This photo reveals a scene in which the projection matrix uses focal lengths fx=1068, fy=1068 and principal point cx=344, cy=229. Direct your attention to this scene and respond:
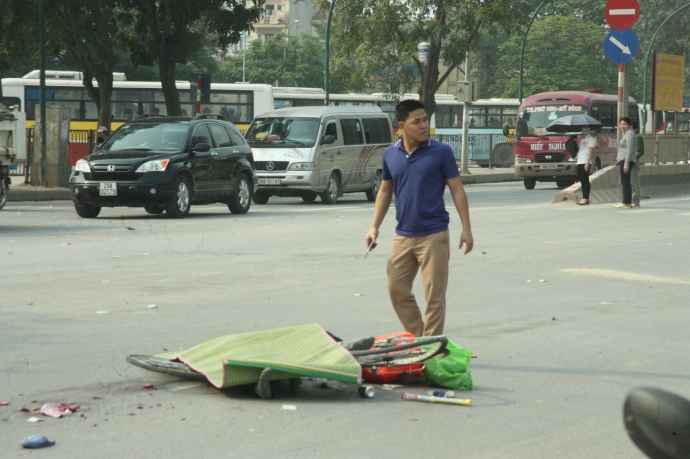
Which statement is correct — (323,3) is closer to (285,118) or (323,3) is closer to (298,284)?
(285,118)

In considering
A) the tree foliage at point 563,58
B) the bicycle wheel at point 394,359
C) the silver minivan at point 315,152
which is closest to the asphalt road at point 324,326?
the bicycle wheel at point 394,359

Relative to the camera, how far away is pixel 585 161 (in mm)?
22031

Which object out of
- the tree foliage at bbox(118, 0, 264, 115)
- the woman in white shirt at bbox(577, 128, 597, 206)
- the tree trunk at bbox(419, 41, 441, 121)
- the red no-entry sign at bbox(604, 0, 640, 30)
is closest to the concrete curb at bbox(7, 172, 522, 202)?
the tree foliage at bbox(118, 0, 264, 115)

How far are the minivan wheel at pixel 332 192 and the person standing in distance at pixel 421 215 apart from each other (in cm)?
1714

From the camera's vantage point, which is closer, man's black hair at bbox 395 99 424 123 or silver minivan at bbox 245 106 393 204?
man's black hair at bbox 395 99 424 123

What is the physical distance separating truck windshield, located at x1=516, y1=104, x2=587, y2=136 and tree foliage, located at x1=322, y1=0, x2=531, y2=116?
3.31 meters

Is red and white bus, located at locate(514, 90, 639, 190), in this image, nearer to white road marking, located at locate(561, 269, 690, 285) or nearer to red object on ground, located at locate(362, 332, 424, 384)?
white road marking, located at locate(561, 269, 690, 285)

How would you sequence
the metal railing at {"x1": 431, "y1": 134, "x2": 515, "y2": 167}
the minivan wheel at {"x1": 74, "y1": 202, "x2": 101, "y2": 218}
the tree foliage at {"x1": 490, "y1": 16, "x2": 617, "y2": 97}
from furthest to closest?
the tree foliage at {"x1": 490, "y1": 16, "x2": 617, "y2": 97} → the metal railing at {"x1": 431, "y1": 134, "x2": 515, "y2": 167} → the minivan wheel at {"x1": 74, "y1": 202, "x2": 101, "y2": 218}

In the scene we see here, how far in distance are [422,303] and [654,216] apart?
37.2 feet

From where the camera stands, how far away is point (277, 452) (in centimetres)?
448

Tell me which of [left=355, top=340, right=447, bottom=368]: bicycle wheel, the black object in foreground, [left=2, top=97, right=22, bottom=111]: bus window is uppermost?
[left=2, top=97, right=22, bottom=111]: bus window

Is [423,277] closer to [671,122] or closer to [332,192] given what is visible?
[332,192]

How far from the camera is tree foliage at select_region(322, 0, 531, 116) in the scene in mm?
35156

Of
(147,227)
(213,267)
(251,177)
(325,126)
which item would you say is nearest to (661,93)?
(325,126)
